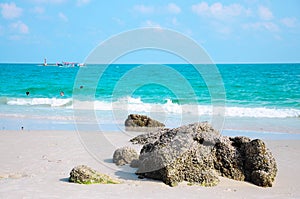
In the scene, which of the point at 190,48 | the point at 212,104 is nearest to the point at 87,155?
the point at 190,48

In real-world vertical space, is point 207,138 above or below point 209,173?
above

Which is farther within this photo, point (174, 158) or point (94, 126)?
point (94, 126)

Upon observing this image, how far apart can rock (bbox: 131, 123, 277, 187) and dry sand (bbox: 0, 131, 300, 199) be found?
0.20 metres

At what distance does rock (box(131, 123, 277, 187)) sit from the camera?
7.14 m

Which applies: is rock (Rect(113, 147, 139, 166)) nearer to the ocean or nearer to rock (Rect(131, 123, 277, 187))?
rock (Rect(131, 123, 277, 187))

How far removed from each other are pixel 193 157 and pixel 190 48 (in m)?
6.73

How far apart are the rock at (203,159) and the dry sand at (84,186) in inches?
7.8

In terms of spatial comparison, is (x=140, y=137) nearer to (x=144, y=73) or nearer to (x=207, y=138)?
(x=207, y=138)

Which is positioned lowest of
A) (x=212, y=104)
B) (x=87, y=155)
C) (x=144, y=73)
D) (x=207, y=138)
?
(x=87, y=155)

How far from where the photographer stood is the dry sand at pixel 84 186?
6.45 meters

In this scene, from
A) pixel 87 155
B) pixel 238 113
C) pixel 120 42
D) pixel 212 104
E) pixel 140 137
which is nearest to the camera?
pixel 87 155

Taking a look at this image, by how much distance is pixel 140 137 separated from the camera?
11836 millimetres

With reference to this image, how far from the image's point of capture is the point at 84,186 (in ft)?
22.2

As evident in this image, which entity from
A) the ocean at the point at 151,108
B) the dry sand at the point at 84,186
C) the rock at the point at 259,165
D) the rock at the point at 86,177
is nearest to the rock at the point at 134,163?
the dry sand at the point at 84,186
